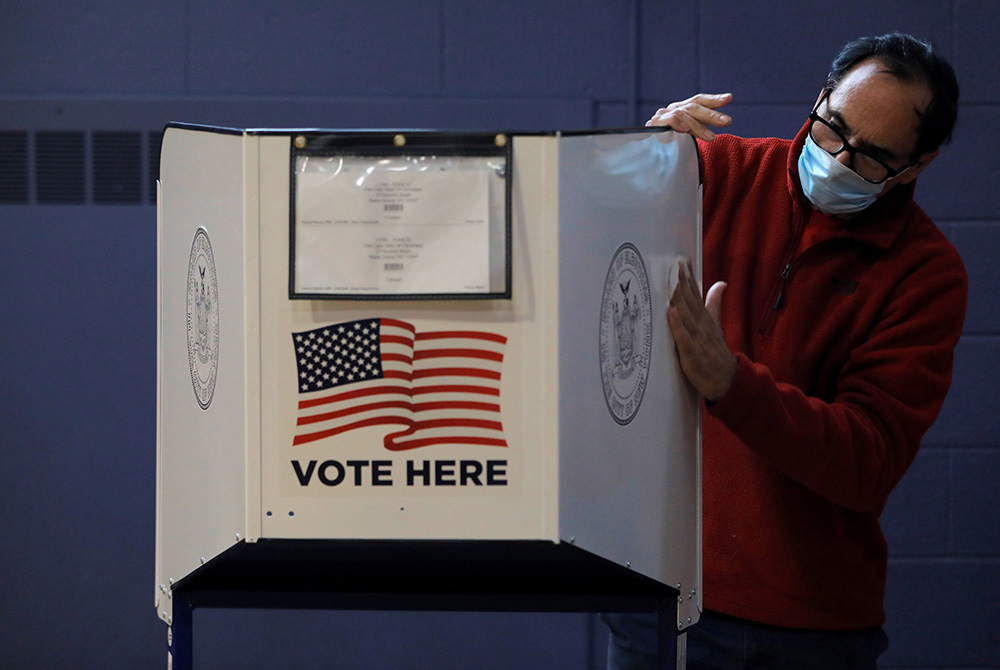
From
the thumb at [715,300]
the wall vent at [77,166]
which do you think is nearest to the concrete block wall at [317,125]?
the wall vent at [77,166]

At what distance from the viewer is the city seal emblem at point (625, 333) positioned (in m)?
0.84

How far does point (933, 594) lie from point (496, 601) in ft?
6.11

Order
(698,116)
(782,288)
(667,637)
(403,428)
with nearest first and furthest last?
(403,428), (667,637), (698,116), (782,288)

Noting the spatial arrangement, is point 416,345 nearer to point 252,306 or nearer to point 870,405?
point 252,306

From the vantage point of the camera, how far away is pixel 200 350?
0.89 meters

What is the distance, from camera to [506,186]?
790mm

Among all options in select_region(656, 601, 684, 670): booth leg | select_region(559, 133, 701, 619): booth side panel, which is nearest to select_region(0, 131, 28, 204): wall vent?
select_region(559, 133, 701, 619): booth side panel

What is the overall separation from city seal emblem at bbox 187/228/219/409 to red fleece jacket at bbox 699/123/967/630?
668mm

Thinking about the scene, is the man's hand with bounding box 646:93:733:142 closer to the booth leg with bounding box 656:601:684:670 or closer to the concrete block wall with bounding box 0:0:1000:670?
the booth leg with bounding box 656:601:684:670

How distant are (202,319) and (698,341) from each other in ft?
1.70

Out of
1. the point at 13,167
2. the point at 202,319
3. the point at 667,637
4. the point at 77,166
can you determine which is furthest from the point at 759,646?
the point at 13,167

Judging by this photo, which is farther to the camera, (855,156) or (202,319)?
(855,156)

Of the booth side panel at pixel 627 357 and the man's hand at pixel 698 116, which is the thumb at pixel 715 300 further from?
the man's hand at pixel 698 116

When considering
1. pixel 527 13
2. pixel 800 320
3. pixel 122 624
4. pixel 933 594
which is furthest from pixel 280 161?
pixel 933 594
